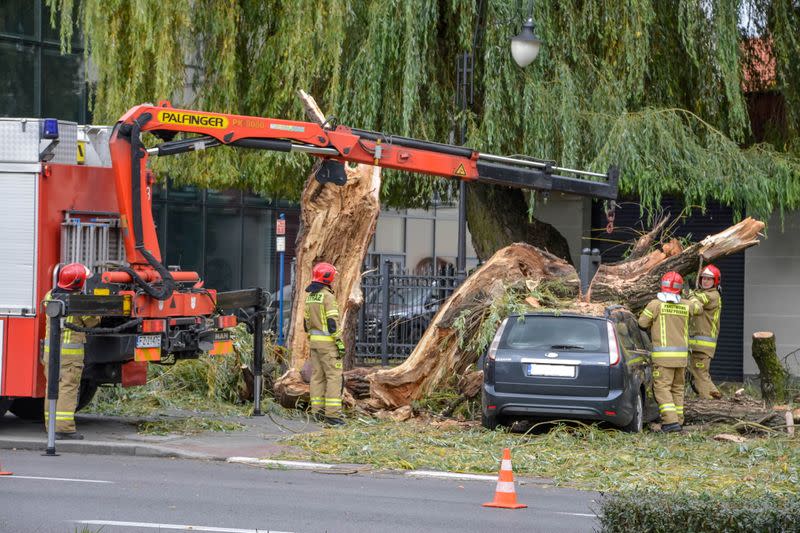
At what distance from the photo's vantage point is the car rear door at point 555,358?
1234 centimetres

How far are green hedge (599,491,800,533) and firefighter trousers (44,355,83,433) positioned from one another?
23.9 feet

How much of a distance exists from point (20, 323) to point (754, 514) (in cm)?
845

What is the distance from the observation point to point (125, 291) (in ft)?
38.9

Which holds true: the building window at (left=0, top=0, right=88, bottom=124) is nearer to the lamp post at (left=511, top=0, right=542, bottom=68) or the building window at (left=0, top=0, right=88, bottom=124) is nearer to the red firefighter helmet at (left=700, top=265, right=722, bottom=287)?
the lamp post at (left=511, top=0, right=542, bottom=68)

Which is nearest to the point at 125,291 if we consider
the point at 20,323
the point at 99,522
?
→ the point at 20,323

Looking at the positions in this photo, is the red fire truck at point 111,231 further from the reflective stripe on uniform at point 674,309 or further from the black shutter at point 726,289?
the black shutter at point 726,289

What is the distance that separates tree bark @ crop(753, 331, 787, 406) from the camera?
15.4m

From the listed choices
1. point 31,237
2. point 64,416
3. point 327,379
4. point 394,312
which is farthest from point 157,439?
point 394,312

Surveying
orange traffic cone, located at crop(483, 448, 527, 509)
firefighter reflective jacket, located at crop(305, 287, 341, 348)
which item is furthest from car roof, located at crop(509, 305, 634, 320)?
orange traffic cone, located at crop(483, 448, 527, 509)

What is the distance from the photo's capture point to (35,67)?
25203mm

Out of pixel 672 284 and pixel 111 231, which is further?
pixel 672 284

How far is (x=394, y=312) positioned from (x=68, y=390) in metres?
7.66

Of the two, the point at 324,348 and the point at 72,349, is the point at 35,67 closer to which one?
the point at 324,348

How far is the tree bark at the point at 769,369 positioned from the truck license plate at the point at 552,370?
4093 millimetres
